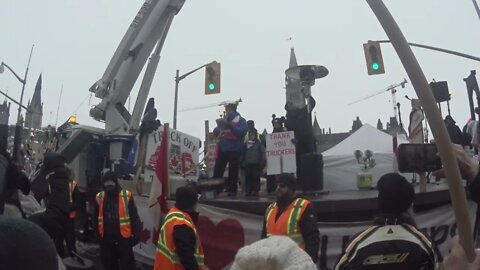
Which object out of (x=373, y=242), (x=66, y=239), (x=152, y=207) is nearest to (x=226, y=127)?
(x=152, y=207)

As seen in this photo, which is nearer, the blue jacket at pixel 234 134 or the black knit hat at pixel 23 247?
the black knit hat at pixel 23 247

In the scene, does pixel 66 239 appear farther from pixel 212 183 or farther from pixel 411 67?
pixel 411 67

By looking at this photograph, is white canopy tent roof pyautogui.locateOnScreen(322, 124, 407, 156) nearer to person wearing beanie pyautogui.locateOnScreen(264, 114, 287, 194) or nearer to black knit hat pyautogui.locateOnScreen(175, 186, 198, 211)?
person wearing beanie pyautogui.locateOnScreen(264, 114, 287, 194)

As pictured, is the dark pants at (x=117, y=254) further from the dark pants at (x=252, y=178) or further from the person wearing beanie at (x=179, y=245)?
the dark pants at (x=252, y=178)

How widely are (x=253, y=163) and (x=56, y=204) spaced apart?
3.72 m

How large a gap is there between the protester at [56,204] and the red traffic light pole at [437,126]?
219 inches

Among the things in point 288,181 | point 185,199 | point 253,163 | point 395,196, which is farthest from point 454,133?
point 395,196

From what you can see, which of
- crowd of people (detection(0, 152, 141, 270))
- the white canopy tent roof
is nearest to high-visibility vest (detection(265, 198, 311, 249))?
crowd of people (detection(0, 152, 141, 270))

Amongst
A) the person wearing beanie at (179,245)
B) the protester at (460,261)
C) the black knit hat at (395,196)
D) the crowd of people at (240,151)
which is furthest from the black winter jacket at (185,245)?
the crowd of people at (240,151)

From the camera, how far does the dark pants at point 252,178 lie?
9695 mm

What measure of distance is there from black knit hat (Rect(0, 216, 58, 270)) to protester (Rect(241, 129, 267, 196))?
816 cm

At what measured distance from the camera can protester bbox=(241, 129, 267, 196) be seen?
→ 9711 millimetres

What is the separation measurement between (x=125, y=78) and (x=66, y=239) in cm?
657

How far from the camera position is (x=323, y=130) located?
121125mm
